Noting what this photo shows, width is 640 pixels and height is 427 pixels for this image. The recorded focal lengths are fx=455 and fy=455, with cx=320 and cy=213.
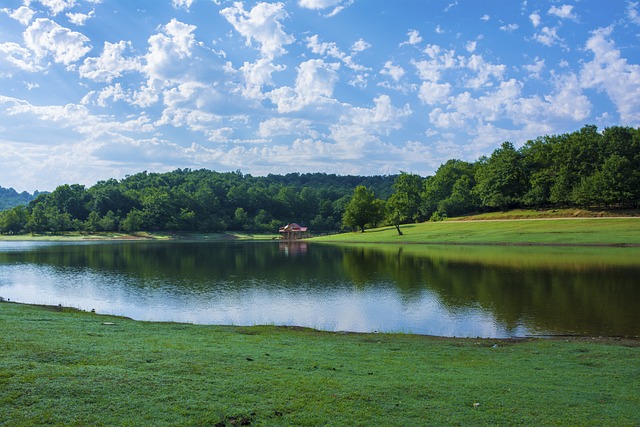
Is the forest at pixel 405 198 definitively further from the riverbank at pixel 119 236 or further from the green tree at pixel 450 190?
the riverbank at pixel 119 236

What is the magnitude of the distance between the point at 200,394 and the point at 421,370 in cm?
558

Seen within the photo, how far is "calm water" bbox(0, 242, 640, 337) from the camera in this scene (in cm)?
2161

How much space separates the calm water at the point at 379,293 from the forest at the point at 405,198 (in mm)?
50595

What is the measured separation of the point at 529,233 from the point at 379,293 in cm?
5029

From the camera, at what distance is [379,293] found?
30.3 m

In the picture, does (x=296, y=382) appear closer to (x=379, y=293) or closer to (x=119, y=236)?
(x=379, y=293)

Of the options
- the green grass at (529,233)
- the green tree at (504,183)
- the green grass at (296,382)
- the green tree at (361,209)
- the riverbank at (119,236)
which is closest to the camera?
the green grass at (296,382)

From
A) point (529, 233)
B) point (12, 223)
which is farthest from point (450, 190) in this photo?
point (12, 223)

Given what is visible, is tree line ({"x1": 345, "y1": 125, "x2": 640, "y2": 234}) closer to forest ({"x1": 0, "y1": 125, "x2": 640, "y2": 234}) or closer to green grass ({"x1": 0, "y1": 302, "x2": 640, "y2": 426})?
forest ({"x1": 0, "y1": 125, "x2": 640, "y2": 234})

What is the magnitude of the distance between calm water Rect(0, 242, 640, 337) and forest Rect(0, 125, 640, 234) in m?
50.6

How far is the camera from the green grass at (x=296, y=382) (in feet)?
24.7

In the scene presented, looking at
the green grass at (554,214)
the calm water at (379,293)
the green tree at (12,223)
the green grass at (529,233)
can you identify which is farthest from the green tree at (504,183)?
the green tree at (12,223)

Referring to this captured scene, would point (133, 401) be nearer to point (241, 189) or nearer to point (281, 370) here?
point (281, 370)

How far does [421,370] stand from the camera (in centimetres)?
1126
